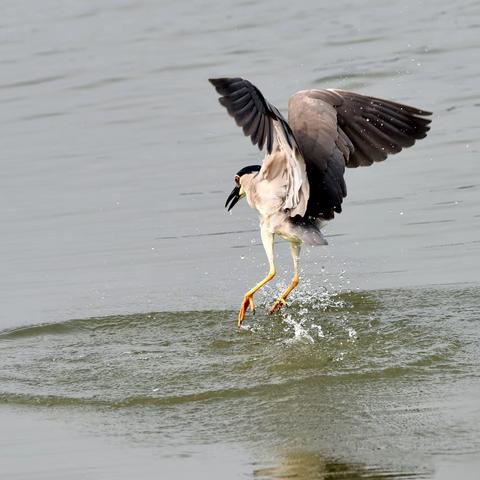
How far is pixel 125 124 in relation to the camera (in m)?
14.2

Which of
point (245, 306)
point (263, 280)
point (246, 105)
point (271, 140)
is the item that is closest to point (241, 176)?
point (263, 280)

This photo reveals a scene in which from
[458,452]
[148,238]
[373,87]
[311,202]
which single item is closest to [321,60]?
[373,87]

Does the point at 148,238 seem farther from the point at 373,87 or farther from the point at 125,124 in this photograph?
the point at 373,87

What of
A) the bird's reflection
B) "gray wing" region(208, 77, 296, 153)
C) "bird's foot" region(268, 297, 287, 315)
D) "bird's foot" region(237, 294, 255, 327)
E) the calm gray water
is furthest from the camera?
"bird's foot" region(268, 297, 287, 315)

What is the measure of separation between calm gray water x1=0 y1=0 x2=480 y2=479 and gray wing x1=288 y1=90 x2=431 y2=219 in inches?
29.3

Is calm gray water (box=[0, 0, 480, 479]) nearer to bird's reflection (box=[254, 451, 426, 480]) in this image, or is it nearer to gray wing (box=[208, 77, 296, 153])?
bird's reflection (box=[254, 451, 426, 480])

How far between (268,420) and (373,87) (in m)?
8.47

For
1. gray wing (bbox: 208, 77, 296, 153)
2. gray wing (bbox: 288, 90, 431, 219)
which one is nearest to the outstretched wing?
gray wing (bbox: 208, 77, 296, 153)

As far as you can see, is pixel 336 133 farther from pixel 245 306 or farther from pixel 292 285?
pixel 245 306

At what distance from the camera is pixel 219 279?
962 centimetres

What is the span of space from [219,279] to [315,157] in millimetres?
1368

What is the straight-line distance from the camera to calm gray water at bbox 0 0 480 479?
6438 millimetres

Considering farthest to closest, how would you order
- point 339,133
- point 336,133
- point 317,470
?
point 339,133 < point 336,133 < point 317,470

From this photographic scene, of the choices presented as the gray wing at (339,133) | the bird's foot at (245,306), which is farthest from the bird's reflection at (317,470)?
the gray wing at (339,133)
